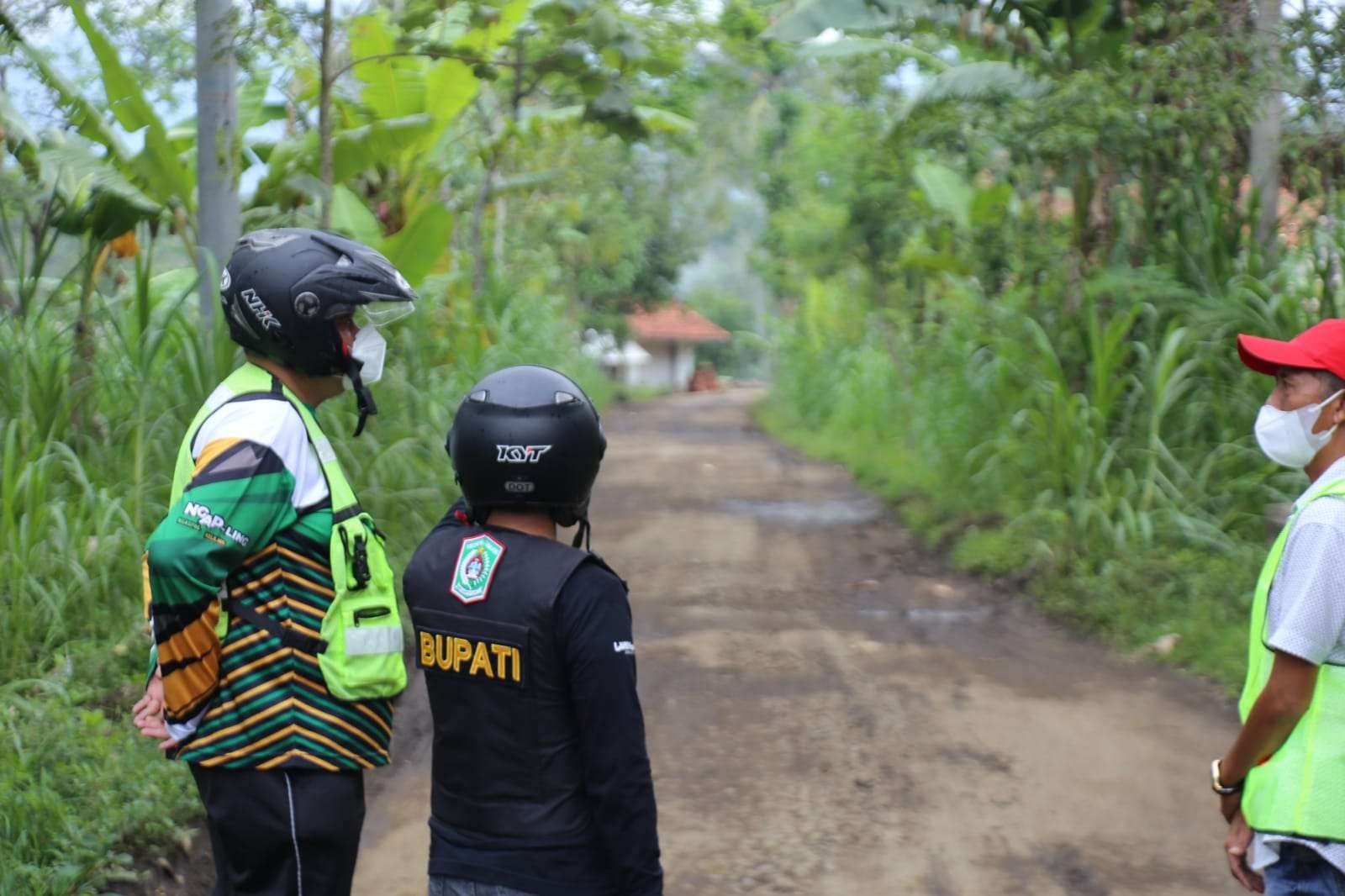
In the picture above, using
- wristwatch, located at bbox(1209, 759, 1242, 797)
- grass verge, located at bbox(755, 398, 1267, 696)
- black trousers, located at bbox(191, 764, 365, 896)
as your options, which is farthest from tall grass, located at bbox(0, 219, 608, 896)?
grass verge, located at bbox(755, 398, 1267, 696)

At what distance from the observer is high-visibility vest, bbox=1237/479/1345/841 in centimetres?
253

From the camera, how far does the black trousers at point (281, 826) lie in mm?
2770

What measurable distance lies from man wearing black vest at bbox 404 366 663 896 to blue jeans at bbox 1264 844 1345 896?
44.2 inches

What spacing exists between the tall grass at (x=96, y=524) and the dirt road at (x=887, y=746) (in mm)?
911

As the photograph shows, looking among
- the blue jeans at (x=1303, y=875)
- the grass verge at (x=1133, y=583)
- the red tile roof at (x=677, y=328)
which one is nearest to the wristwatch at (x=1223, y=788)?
the blue jeans at (x=1303, y=875)

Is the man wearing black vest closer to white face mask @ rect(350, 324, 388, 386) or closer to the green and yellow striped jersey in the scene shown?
the green and yellow striped jersey

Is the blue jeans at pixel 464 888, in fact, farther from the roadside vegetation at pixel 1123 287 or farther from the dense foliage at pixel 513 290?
the roadside vegetation at pixel 1123 287

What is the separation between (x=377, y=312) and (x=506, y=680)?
3.10ft

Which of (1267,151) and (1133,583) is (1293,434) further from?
(1267,151)

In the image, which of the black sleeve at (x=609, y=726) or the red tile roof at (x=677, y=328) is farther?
the red tile roof at (x=677, y=328)

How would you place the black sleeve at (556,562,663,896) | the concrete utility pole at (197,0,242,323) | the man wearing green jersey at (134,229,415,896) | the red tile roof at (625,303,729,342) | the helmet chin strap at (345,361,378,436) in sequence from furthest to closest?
the red tile roof at (625,303,729,342)
the concrete utility pole at (197,0,242,323)
the helmet chin strap at (345,361,378,436)
the man wearing green jersey at (134,229,415,896)
the black sleeve at (556,562,663,896)

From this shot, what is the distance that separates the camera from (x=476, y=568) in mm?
2523

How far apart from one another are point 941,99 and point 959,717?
19.1 feet

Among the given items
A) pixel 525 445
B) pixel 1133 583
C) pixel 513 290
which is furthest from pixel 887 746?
pixel 513 290
